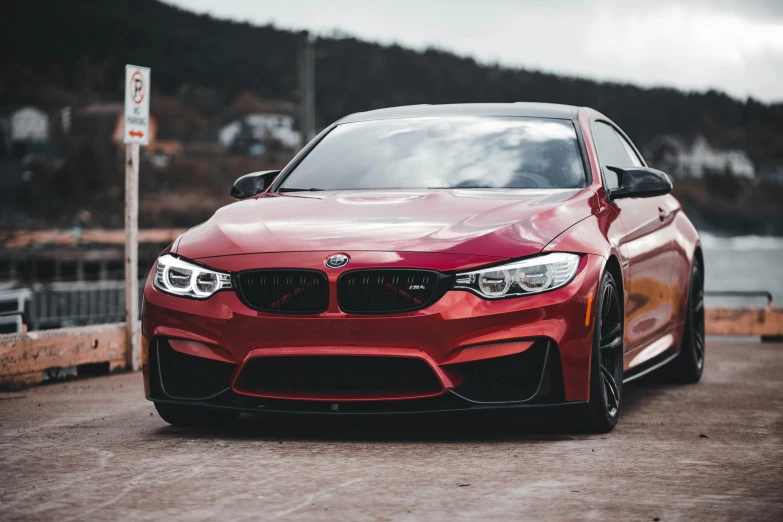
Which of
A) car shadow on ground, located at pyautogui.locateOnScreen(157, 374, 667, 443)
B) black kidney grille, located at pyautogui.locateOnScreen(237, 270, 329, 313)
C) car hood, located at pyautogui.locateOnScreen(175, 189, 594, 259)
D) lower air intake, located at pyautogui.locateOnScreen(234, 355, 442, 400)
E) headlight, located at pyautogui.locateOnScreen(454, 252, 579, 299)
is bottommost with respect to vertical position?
car shadow on ground, located at pyautogui.locateOnScreen(157, 374, 667, 443)

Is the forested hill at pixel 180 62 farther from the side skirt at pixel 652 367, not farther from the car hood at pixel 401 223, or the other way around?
the car hood at pixel 401 223

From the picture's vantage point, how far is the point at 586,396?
5.47m

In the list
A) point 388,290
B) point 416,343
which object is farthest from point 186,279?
point 416,343

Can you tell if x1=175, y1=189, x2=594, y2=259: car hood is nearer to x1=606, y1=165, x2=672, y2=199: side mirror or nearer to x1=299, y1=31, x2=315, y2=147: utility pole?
x1=606, y1=165, x2=672, y2=199: side mirror

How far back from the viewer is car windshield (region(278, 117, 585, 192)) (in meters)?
6.40

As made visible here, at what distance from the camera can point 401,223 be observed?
5570 mm

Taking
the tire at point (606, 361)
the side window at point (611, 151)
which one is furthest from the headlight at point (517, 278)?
the side window at point (611, 151)

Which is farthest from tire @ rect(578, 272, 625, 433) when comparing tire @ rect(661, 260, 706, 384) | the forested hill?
the forested hill

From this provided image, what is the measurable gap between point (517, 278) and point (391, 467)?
3.25ft

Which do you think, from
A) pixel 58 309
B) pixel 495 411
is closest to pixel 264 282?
pixel 495 411

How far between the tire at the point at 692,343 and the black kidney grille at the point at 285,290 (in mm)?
3550

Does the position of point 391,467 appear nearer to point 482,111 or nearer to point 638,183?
point 638,183

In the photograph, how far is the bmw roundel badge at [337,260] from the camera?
5293 mm

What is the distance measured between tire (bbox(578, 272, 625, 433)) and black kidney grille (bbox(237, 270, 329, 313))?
120 cm
